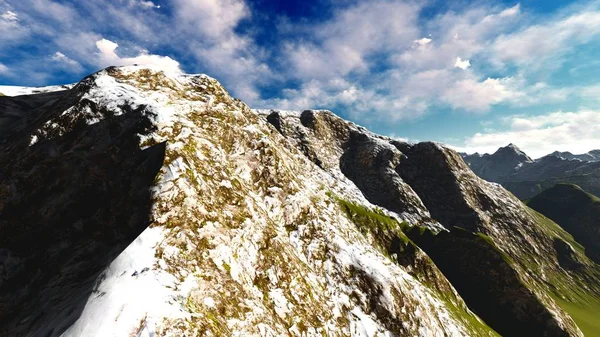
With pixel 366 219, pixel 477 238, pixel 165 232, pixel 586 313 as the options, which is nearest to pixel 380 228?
pixel 366 219

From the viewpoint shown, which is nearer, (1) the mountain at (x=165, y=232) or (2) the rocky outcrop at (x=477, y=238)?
(1) the mountain at (x=165, y=232)

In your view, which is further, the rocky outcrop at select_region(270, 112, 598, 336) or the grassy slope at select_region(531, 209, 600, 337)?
the grassy slope at select_region(531, 209, 600, 337)

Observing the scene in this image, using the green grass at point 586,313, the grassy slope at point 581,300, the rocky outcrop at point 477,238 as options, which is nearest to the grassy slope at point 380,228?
the rocky outcrop at point 477,238

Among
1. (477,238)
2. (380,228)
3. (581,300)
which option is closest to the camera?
(380,228)

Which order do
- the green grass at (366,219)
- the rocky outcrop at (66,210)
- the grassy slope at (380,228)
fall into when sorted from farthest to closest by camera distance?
the green grass at (366,219)
the grassy slope at (380,228)
the rocky outcrop at (66,210)

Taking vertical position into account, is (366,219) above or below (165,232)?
above

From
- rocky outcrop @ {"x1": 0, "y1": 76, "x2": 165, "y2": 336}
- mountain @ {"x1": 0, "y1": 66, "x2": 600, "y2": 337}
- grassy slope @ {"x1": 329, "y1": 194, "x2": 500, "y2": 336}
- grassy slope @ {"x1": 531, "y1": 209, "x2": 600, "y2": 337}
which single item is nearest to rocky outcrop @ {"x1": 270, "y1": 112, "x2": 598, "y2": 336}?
grassy slope @ {"x1": 531, "y1": 209, "x2": 600, "y2": 337}

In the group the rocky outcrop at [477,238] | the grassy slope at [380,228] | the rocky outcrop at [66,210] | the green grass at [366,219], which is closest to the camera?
the rocky outcrop at [66,210]

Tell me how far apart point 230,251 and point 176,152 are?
12.1 meters

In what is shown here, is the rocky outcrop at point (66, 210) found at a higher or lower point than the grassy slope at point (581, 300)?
higher

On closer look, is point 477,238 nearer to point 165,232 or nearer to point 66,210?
point 165,232

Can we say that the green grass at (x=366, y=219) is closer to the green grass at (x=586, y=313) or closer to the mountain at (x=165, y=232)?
the mountain at (x=165, y=232)

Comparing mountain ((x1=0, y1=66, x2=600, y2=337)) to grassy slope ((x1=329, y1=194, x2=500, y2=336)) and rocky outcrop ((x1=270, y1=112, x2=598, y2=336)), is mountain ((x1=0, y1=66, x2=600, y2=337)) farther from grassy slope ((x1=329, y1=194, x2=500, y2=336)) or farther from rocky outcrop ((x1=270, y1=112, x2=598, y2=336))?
rocky outcrop ((x1=270, y1=112, x2=598, y2=336))

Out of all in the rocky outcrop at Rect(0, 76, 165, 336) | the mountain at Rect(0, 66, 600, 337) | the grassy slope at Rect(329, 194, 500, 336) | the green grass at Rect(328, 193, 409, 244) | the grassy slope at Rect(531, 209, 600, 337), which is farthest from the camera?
the grassy slope at Rect(531, 209, 600, 337)
